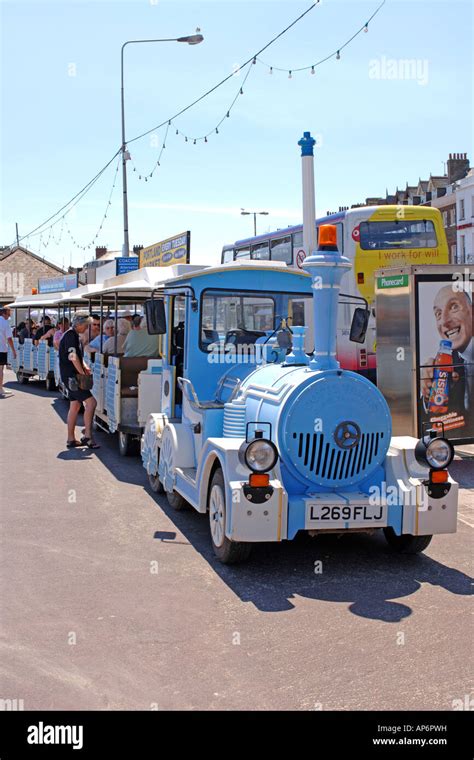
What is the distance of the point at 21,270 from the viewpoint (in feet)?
212

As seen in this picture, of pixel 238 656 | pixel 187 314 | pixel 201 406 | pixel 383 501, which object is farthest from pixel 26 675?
pixel 187 314

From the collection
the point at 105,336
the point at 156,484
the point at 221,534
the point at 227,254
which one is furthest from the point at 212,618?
the point at 227,254

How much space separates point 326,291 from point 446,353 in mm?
4684

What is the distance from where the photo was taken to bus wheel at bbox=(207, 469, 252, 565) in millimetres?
5781

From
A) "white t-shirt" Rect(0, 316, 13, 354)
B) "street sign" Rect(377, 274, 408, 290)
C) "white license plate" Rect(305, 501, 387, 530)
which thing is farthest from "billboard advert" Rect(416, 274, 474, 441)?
"white t-shirt" Rect(0, 316, 13, 354)

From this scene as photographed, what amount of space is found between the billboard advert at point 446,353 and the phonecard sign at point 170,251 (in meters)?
11.0

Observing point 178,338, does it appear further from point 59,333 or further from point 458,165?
point 458,165

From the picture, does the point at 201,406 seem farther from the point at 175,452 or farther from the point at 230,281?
the point at 230,281

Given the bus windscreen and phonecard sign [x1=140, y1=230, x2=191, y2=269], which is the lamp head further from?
the bus windscreen

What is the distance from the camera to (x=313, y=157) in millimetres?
10500

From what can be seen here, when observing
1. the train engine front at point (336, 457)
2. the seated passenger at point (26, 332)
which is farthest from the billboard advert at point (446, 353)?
the seated passenger at point (26, 332)

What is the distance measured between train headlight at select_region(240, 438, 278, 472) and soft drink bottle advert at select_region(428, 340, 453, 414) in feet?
16.6

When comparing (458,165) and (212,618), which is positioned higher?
(458,165)

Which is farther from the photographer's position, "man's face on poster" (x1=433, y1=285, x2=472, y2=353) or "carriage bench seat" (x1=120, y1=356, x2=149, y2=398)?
"carriage bench seat" (x1=120, y1=356, x2=149, y2=398)
